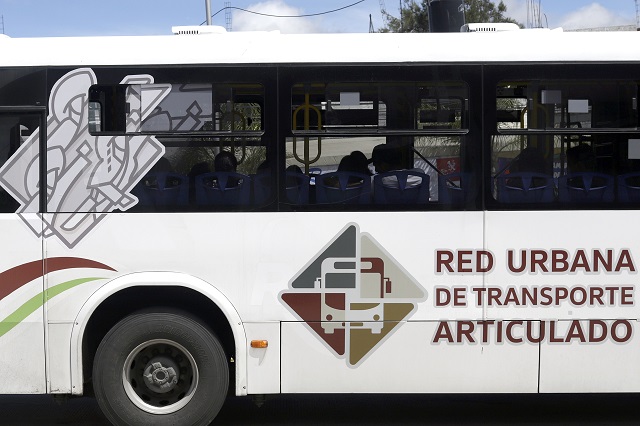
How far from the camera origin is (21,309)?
6465 mm

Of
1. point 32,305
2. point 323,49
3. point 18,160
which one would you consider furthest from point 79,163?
point 323,49

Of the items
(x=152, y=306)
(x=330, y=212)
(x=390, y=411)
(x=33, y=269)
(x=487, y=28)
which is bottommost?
(x=390, y=411)

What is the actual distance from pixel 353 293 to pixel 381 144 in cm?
108

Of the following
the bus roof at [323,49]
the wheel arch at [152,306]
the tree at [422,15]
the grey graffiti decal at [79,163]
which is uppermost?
the tree at [422,15]

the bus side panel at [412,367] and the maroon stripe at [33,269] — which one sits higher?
the maroon stripe at [33,269]

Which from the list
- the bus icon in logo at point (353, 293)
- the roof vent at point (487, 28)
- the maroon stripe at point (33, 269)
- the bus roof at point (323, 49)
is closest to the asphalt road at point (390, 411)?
the bus icon in logo at point (353, 293)

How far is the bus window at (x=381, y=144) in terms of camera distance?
644 centimetres

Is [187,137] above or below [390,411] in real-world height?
above

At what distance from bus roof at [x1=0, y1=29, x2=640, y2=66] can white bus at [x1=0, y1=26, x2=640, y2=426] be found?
0.02 meters

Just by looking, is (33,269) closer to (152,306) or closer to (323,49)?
(152,306)

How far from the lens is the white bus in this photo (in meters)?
6.43

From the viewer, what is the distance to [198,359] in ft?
21.4

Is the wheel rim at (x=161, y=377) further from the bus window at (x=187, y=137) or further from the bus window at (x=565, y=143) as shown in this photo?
the bus window at (x=565, y=143)

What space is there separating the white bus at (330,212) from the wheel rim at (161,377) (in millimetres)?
108
